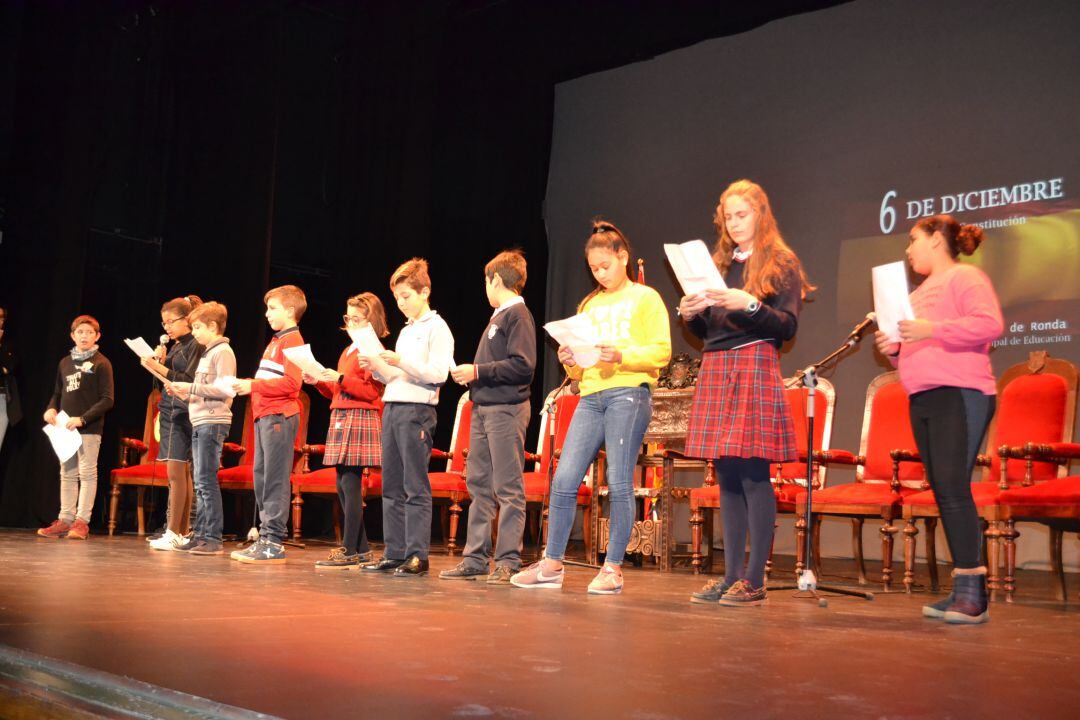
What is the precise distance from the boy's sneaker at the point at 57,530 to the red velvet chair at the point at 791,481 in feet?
11.7

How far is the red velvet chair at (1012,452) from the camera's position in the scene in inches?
158

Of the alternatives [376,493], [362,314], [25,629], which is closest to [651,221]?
[376,493]

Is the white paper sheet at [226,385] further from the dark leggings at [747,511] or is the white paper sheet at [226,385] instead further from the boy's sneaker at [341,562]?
the dark leggings at [747,511]

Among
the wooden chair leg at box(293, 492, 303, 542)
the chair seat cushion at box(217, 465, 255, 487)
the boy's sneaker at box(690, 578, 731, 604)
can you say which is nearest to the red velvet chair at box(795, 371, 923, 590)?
the boy's sneaker at box(690, 578, 731, 604)

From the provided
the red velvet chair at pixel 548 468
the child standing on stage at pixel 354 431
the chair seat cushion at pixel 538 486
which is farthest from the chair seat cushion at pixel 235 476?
the child standing on stage at pixel 354 431

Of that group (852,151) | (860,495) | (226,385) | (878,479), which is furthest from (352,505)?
(852,151)

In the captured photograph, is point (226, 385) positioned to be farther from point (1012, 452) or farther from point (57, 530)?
point (1012, 452)

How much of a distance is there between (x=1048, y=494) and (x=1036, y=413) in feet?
2.16

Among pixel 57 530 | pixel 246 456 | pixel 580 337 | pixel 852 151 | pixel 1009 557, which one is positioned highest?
pixel 852 151

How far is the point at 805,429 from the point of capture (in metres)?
5.21

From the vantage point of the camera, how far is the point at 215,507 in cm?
493

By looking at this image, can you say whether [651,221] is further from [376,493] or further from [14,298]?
[14,298]

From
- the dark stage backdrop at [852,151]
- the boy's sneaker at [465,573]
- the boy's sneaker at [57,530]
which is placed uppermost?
the dark stage backdrop at [852,151]

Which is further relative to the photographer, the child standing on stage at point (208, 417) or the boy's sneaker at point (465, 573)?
the child standing on stage at point (208, 417)
